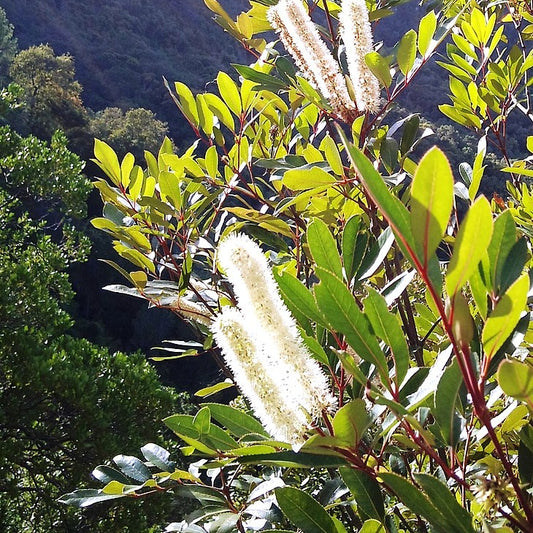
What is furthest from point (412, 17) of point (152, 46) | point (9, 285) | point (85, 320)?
point (9, 285)

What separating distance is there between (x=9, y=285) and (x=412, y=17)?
2653 centimetres

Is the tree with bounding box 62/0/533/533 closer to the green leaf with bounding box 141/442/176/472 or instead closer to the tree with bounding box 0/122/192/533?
the green leaf with bounding box 141/442/176/472

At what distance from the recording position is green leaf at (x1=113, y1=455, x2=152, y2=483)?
83 cm

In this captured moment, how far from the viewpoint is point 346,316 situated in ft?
1.32

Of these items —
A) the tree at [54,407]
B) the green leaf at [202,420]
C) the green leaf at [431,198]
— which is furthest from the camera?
the tree at [54,407]

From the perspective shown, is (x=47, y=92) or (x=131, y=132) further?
(x=131, y=132)

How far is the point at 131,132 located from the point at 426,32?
13977mm

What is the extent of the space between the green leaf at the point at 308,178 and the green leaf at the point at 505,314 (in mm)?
417

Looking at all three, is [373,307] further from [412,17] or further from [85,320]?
[412,17]

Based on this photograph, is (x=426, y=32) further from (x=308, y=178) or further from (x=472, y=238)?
(x=472, y=238)

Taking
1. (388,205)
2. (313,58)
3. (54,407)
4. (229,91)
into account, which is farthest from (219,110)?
(54,407)

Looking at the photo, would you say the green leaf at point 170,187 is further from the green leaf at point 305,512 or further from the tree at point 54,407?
the tree at point 54,407

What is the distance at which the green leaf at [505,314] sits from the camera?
1.11ft

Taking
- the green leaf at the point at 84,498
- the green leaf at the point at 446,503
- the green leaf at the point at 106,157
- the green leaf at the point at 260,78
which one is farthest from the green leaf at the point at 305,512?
the green leaf at the point at 106,157
